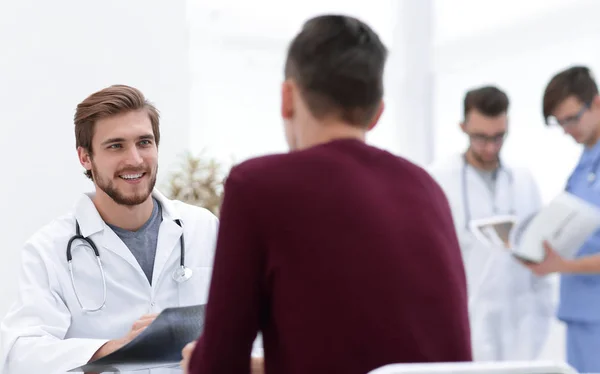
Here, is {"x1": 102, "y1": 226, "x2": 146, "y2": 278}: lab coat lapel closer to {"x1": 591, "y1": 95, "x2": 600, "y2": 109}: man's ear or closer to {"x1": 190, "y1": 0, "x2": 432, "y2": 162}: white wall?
{"x1": 591, "y1": 95, "x2": 600, "y2": 109}: man's ear

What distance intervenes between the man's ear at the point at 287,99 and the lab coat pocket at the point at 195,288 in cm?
91

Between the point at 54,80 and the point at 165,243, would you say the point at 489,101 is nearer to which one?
the point at 165,243

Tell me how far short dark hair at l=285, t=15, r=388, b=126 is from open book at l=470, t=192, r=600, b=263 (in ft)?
4.57

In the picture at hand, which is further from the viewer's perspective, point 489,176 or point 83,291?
point 489,176

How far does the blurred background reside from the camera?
3.17 meters

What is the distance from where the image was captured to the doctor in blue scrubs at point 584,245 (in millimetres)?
2150

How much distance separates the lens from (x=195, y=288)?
167 centimetres

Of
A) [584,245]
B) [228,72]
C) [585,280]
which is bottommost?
[585,280]

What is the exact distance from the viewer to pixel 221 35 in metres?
4.34

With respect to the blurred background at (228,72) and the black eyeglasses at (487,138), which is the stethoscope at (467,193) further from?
the blurred background at (228,72)

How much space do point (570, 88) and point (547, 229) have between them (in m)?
0.52

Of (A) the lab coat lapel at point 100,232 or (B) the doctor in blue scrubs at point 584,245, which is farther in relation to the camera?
(B) the doctor in blue scrubs at point 584,245

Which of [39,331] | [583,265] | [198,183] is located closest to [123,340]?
[39,331]

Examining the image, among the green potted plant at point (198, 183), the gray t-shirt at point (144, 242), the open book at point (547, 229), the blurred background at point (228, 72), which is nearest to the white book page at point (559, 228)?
the open book at point (547, 229)
